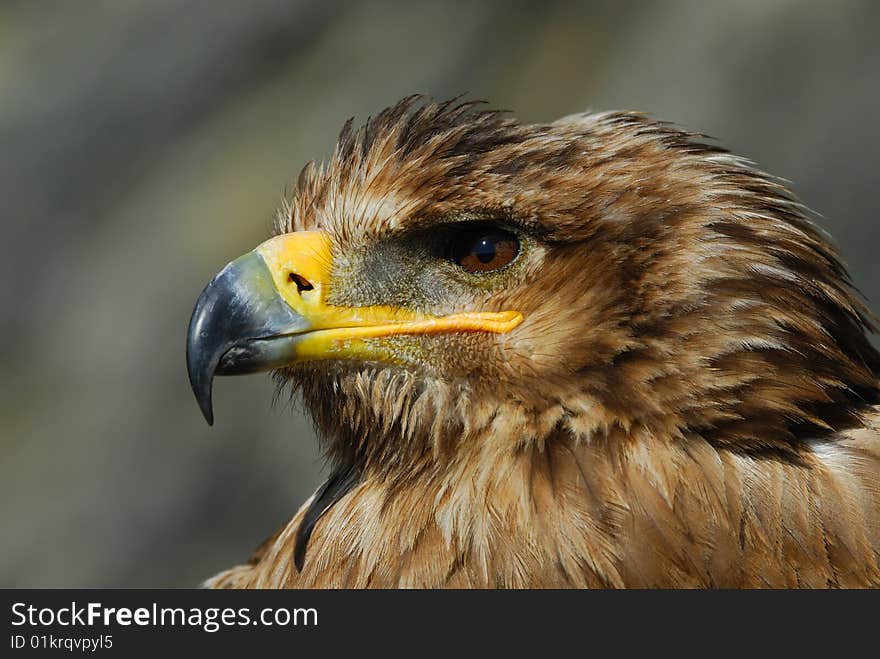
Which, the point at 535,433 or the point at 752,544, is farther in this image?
the point at 535,433

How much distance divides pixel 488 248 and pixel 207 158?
15.8 ft

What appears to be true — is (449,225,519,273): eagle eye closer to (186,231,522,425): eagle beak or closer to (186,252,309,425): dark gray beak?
(186,231,522,425): eagle beak

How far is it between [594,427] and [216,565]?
4.37 m

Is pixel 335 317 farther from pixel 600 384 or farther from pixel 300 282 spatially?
pixel 600 384

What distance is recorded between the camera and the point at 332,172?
2449 mm

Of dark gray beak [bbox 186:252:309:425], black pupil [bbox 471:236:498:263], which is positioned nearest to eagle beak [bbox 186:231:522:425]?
dark gray beak [bbox 186:252:309:425]

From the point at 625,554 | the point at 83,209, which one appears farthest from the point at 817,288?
the point at 83,209

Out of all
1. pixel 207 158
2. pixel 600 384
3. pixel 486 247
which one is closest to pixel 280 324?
pixel 486 247

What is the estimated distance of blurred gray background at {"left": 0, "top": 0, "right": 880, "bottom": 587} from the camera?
19.0ft

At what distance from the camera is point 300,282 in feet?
7.29

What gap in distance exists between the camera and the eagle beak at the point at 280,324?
7.00ft

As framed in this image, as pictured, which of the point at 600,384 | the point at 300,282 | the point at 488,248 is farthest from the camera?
the point at 300,282

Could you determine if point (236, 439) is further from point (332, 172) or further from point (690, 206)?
point (690, 206)

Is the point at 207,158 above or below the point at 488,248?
below
